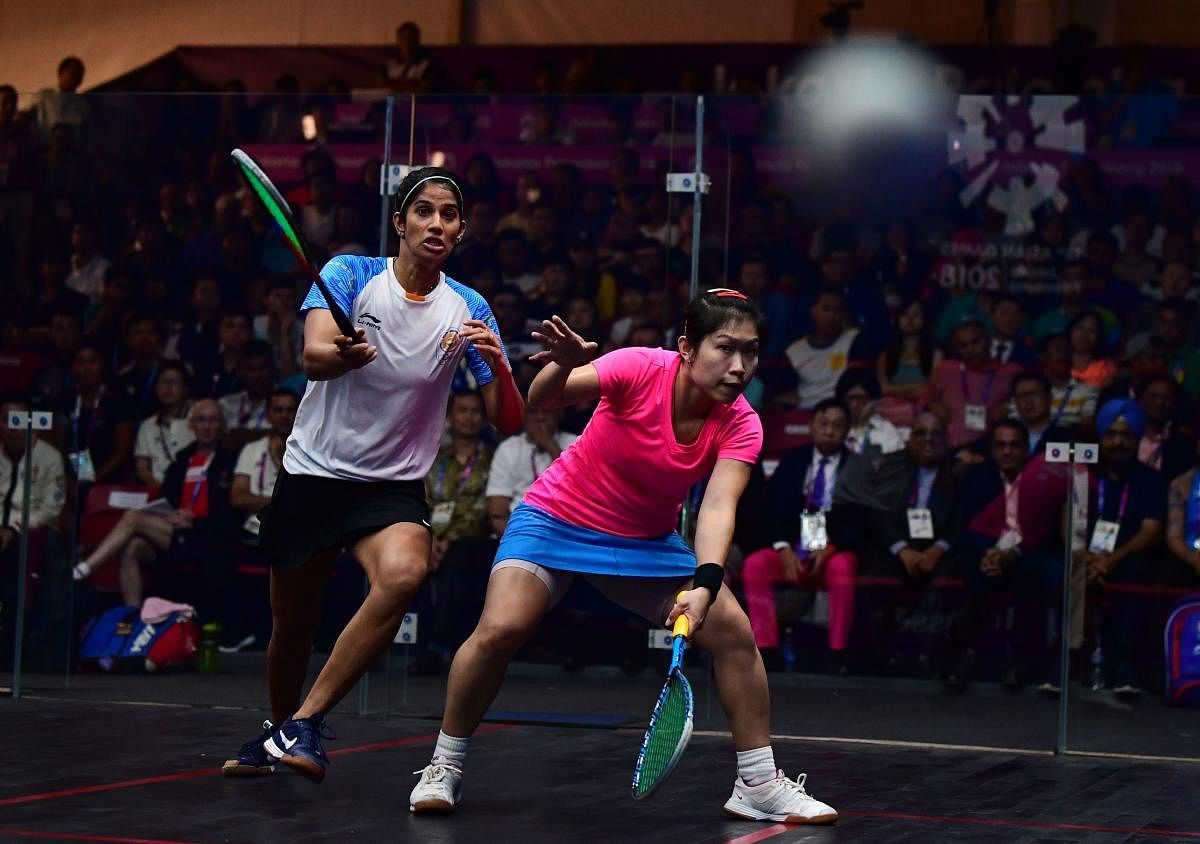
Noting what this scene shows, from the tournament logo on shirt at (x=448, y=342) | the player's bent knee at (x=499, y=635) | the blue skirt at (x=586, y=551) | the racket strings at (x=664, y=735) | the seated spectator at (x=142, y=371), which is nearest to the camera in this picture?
the racket strings at (x=664, y=735)

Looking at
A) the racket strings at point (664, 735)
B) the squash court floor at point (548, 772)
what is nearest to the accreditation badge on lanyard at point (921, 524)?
the squash court floor at point (548, 772)

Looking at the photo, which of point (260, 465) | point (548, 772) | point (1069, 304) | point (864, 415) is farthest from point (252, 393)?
point (1069, 304)

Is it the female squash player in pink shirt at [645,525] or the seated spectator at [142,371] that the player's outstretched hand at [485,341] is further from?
the seated spectator at [142,371]

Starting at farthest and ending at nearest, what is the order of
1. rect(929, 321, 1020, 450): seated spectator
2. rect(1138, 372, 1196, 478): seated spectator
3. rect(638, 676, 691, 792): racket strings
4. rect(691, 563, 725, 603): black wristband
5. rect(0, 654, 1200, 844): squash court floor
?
rect(929, 321, 1020, 450): seated spectator → rect(1138, 372, 1196, 478): seated spectator → rect(0, 654, 1200, 844): squash court floor → rect(691, 563, 725, 603): black wristband → rect(638, 676, 691, 792): racket strings

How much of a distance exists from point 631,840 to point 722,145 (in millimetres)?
3621

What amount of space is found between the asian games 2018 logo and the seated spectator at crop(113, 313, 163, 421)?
337 centimetres

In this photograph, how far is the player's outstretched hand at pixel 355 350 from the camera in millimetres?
4885

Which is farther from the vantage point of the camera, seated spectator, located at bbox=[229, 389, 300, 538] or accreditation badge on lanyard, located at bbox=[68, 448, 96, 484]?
seated spectator, located at bbox=[229, 389, 300, 538]

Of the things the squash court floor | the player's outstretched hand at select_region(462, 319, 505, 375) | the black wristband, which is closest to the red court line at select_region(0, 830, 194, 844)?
the squash court floor

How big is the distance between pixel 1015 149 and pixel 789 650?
219cm

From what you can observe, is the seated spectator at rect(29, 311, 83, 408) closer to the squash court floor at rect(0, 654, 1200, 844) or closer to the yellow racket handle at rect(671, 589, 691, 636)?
the squash court floor at rect(0, 654, 1200, 844)

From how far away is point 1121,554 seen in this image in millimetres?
7133

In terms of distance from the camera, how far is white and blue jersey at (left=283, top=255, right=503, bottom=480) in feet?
17.3

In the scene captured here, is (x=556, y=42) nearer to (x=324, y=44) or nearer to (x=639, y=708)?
(x=324, y=44)
